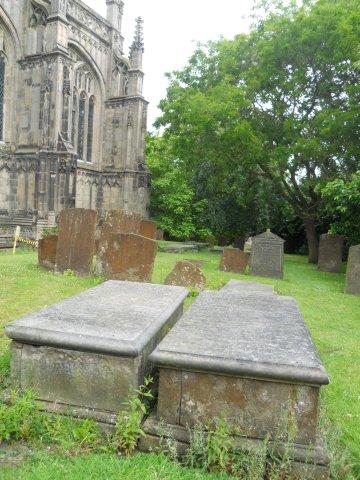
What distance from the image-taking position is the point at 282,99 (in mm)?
18219

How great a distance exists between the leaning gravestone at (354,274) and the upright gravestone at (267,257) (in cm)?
251

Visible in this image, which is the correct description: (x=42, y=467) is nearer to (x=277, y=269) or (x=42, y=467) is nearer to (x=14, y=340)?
(x=14, y=340)

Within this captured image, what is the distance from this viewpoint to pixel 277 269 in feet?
43.0

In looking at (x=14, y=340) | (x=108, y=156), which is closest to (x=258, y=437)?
(x=14, y=340)

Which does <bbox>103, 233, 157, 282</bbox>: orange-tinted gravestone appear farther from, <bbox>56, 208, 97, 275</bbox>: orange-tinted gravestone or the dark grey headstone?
the dark grey headstone

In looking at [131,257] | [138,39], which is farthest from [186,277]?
[138,39]

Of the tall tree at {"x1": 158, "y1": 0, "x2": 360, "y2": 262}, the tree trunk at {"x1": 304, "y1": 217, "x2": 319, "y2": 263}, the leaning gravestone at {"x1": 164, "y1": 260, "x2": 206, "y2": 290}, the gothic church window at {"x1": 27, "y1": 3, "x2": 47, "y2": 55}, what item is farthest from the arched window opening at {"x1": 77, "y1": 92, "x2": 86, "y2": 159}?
the leaning gravestone at {"x1": 164, "y1": 260, "x2": 206, "y2": 290}

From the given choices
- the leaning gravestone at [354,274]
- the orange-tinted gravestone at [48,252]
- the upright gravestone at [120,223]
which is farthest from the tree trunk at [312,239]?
the orange-tinted gravestone at [48,252]

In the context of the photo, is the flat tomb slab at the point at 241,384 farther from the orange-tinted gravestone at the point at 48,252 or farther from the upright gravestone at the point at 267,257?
the upright gravestone at the point at 267,257

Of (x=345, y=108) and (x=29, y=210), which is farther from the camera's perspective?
(x=29, y=210)

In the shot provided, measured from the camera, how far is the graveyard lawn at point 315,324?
7.44 ft

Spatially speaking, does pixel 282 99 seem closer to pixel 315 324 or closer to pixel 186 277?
pixel 186 277

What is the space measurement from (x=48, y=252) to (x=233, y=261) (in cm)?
595

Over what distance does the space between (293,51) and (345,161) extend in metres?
5.05
